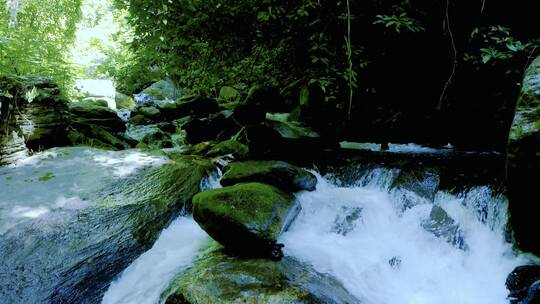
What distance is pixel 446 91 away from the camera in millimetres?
5730

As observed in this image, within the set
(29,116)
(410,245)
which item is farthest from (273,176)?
(29,116)

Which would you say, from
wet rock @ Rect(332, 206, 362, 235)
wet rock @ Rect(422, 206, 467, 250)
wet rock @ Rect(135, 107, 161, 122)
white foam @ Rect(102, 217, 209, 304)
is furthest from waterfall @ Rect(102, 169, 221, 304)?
wet rock @ Rect(135, 107, 161, 122)

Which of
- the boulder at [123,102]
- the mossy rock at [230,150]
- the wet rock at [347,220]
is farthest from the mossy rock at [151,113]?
the wet rock at [347,220]

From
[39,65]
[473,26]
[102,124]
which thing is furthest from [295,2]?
[102,124]

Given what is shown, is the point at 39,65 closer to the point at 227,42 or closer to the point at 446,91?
the point at 227,42

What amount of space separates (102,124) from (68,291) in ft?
23.7

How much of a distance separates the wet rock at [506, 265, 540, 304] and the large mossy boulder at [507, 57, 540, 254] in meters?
0.31

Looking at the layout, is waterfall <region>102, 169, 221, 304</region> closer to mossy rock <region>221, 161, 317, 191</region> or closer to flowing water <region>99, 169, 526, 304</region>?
flowing water <region>99, 169, 526, 304</region>

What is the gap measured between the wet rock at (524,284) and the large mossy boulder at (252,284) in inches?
58.8

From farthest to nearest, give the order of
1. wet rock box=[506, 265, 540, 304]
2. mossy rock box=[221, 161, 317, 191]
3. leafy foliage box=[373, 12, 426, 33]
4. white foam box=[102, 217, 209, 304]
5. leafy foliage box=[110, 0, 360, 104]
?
leafy foliage box=[110, 0, 360, 104] < mossy rock box=[221, 161, 317, 191] < leafy foliage box=[373, 12, 426, 33] < white foam box=[102, 217, 209, 304] < wet rock box=[506, 265, 540, 304]

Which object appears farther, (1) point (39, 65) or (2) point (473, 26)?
(1) point (39, 65)

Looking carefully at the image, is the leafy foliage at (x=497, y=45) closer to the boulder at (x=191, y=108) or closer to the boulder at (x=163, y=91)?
the boulder at (x=191, y=108)

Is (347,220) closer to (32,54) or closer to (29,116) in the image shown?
(29,116)

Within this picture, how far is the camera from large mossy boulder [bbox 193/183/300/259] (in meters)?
3.57
